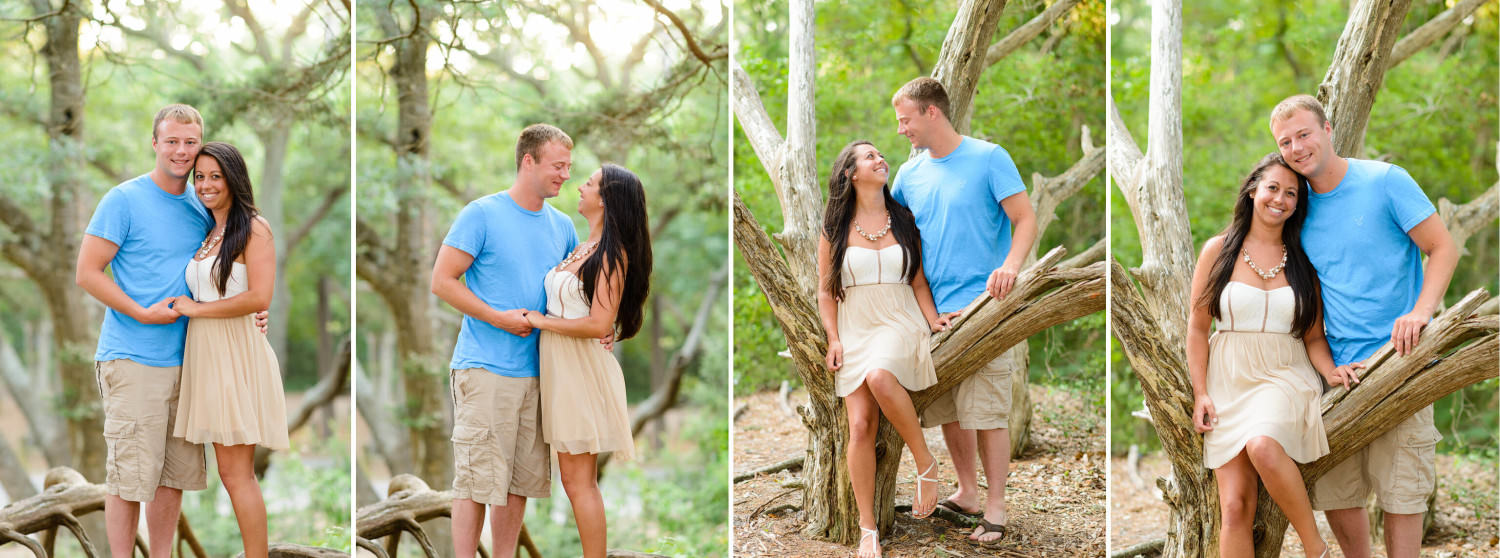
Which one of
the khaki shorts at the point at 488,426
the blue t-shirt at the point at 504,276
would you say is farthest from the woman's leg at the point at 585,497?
the blue t-shirt at the point at 504,276

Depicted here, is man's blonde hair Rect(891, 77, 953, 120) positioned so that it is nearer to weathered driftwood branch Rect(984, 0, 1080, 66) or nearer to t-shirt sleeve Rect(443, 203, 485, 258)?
weathered driftwood branch Rect(984, 0, 1080, 66)

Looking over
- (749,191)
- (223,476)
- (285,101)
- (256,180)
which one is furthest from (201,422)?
(256,180)

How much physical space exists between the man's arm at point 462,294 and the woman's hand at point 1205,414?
2.06 m

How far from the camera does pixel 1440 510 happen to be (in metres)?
4.79

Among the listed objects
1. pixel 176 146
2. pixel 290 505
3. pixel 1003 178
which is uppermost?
pixel 176 146

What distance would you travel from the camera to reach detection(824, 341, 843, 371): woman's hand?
3.26m

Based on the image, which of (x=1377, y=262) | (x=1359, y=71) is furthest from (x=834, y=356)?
(x=1359, y=71)

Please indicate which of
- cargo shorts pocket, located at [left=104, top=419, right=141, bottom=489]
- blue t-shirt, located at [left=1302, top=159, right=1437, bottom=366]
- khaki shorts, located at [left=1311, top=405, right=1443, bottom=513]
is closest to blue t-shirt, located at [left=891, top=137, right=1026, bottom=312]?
blue t-shirt, located at [left=1302, top=159, right=1437, bottom=366]

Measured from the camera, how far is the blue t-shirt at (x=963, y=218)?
10.3 ft

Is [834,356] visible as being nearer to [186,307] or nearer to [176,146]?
[186,307]

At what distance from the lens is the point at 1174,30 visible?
130 inches

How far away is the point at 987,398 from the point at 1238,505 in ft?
2.58

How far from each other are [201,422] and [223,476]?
20cm

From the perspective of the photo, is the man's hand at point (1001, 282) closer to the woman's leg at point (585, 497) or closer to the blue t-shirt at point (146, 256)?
the woman's leg at point (585, 497)
